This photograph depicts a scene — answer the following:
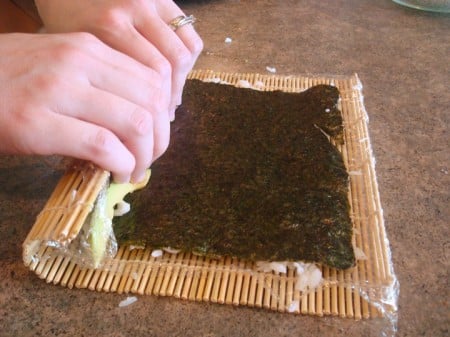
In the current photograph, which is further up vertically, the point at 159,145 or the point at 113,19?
the point at 113,19

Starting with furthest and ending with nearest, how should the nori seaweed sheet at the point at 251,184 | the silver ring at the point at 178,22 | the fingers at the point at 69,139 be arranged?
the silver ring at the point at 178,22 → the nori seaweed sheet at the point at 251,184 → the fingers at the point at 69,139

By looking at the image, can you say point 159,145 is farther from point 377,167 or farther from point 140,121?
point 377,167

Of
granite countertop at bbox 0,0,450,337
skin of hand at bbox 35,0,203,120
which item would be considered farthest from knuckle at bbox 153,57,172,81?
granite countertop at bbox 0,0,450,337

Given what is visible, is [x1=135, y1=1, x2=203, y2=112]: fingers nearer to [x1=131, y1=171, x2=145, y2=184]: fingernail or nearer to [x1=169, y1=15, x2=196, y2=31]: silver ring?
[x1=169, y1=15, x2=196, y2=31]: silver ring

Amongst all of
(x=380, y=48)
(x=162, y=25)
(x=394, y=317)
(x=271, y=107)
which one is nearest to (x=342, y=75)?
(x=380, y=48)

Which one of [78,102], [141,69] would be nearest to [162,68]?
[141,69]

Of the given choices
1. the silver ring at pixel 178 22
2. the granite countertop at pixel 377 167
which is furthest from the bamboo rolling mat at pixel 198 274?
the silver ring at pixel 178 22

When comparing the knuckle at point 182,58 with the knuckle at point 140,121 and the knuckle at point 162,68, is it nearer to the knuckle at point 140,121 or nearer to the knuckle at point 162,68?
the knuckle at point 162,68
